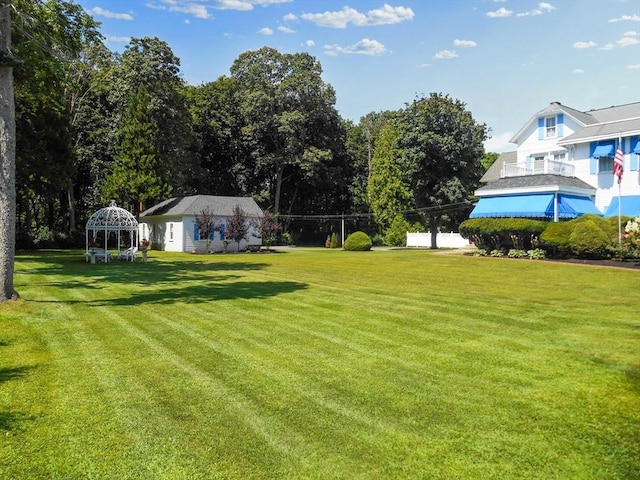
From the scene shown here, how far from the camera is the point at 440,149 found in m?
41.6

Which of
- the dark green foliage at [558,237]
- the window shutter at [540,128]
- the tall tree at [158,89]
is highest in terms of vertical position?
the tall tree at [158,89]

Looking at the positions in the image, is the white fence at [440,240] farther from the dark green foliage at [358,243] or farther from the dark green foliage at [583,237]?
the dark green foliage at [583,237]

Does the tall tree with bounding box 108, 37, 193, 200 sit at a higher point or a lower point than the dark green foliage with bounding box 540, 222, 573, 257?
higher

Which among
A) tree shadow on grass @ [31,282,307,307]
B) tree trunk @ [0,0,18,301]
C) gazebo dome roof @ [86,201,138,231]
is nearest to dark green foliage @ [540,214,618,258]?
tree shadow on grass @ [31,282,307,307]

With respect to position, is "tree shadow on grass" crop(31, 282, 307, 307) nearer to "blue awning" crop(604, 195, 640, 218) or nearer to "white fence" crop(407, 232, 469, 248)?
"blue awning" crop(604, 195, 640, 218)

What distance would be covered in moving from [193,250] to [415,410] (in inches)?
1277

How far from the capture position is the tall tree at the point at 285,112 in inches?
1898

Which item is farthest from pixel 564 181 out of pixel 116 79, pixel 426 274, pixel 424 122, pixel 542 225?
pixel 116 79

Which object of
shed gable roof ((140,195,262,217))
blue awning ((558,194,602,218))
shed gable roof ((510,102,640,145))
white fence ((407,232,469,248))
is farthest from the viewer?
white fence ((407,232,469,248))

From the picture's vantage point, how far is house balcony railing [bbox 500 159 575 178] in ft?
94.1

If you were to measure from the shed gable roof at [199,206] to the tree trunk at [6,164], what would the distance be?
24856mm

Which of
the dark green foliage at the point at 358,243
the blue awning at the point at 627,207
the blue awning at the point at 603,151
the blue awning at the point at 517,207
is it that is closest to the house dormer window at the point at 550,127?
the blue awning at the point at 603,151

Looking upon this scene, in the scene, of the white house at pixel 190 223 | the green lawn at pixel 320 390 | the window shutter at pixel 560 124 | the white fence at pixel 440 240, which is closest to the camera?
the green lawn at pixel 320 390

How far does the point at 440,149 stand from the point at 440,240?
8757 millimetres
